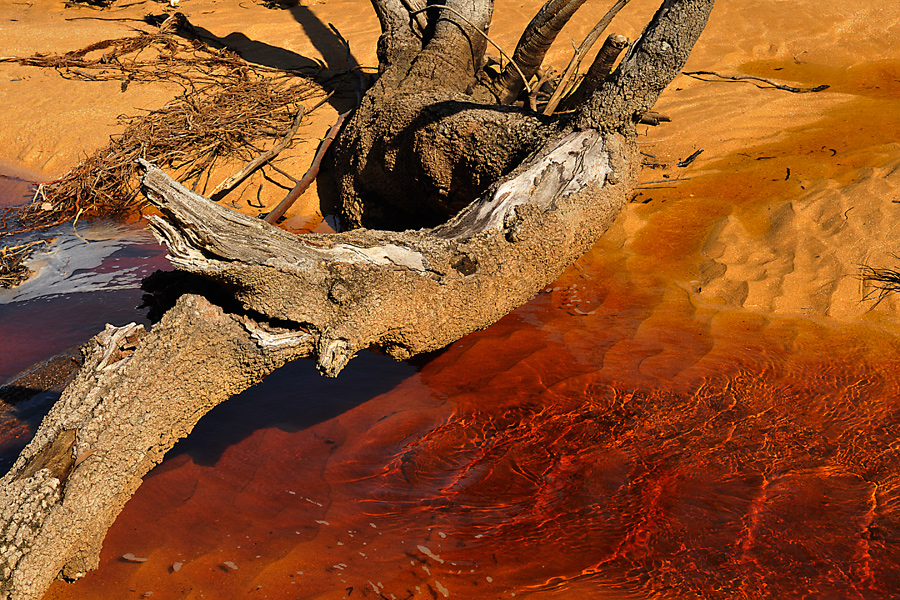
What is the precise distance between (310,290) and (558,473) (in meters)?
1.36

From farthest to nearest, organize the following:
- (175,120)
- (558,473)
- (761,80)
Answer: (761,80), (175,120), (558,473)

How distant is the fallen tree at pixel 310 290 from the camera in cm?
225

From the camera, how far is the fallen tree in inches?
88.7

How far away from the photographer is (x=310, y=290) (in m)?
2.47

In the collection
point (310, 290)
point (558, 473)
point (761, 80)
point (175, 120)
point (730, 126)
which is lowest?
point (558, 473)

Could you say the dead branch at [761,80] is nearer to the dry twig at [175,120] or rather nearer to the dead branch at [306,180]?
the dead branch at [306,180]

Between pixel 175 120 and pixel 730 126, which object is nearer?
pixel 730 126

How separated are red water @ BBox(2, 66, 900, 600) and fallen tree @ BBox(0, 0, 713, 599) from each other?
18.8 inches

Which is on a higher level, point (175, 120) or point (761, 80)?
point (761, 80)

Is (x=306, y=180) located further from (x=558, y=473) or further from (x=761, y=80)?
(x=761, y=80)

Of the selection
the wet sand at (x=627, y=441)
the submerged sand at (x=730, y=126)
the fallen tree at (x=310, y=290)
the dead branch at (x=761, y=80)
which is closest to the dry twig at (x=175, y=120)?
the submerged sand at (x=730, y=126)

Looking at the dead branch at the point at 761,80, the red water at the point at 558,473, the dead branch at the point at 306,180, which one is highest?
the dead branch at the point at 761,80

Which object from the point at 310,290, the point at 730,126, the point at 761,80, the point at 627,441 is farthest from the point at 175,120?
the point at 761,80

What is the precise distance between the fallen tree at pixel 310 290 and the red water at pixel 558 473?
48cm
